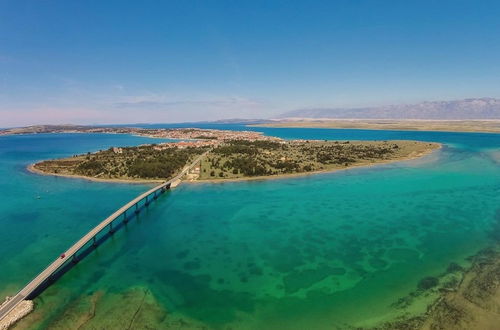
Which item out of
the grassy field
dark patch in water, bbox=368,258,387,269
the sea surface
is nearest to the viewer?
the sea surface

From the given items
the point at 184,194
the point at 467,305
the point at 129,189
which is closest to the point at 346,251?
the point at 467,305

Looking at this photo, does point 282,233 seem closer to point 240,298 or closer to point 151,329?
point 240,298

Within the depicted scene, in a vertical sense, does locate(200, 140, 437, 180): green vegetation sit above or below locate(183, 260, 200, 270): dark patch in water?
above

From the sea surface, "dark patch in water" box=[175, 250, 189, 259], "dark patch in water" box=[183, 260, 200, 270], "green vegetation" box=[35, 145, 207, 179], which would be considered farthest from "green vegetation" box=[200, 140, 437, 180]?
"dark patch in water" box=[183, 260, 200, 270]

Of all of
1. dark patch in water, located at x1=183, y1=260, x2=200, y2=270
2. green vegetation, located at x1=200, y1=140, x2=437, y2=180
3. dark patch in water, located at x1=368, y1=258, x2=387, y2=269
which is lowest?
dark patch in water, located at x1=368, y1=258, x2=387, y2=269

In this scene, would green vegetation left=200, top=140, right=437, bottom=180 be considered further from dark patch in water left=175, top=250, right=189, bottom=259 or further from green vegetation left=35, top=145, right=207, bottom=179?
dark patch in water left=175, top=250, right=189, bottom=259

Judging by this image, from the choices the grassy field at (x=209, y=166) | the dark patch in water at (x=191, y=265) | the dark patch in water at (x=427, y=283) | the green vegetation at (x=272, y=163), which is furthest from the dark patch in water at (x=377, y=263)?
the green vegetation at (x=272, y=163)

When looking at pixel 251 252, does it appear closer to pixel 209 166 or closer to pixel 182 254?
pixel 182 254

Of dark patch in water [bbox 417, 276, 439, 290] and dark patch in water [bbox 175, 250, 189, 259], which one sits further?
dark patch in water [bbox 175, 250, 189, 259]
